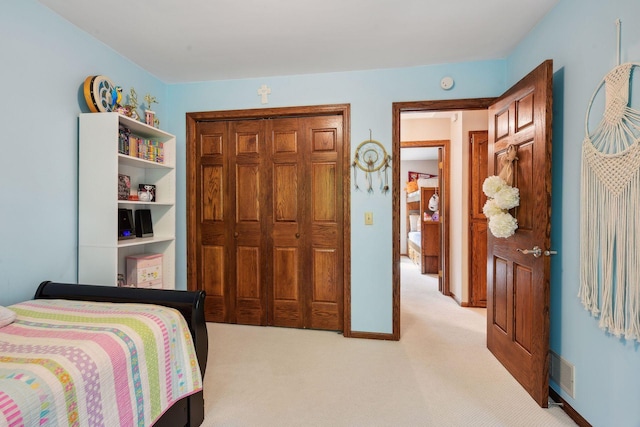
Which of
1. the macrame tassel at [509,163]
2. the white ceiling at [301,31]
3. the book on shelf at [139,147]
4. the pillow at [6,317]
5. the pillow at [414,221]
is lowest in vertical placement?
the pillow at [6,317]

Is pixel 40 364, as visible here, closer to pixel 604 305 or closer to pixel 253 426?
pixel 253 426

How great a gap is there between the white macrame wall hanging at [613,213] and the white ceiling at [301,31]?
922mm

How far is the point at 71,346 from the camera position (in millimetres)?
1090

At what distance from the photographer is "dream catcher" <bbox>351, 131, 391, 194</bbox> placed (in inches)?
105

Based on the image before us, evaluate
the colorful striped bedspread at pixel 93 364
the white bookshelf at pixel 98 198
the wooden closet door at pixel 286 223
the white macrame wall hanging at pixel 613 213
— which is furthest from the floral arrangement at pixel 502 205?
the white bookshelf at pixel 98 198

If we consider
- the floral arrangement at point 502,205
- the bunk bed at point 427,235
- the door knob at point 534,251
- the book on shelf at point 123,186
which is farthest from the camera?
the bunk bed at point 427,235

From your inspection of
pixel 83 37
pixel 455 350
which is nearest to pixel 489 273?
pixel 455 350

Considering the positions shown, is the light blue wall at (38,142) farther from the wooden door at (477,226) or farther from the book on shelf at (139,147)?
the wooden door at (477,226)

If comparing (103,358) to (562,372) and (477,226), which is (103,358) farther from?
(477,226)

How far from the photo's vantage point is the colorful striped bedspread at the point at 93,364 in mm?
914

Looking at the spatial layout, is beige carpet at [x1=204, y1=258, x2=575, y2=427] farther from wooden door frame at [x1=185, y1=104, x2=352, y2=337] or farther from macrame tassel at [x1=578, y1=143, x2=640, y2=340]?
macrame tassel at [x1=578, y1=143, x2=640, y2=340]

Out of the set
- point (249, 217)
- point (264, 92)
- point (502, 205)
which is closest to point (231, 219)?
point (249, 217)

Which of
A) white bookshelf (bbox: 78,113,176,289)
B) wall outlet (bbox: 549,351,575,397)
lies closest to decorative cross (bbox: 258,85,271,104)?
white bookshelf (bbox: 78,113,176,289)

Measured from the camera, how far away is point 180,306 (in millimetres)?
1514
